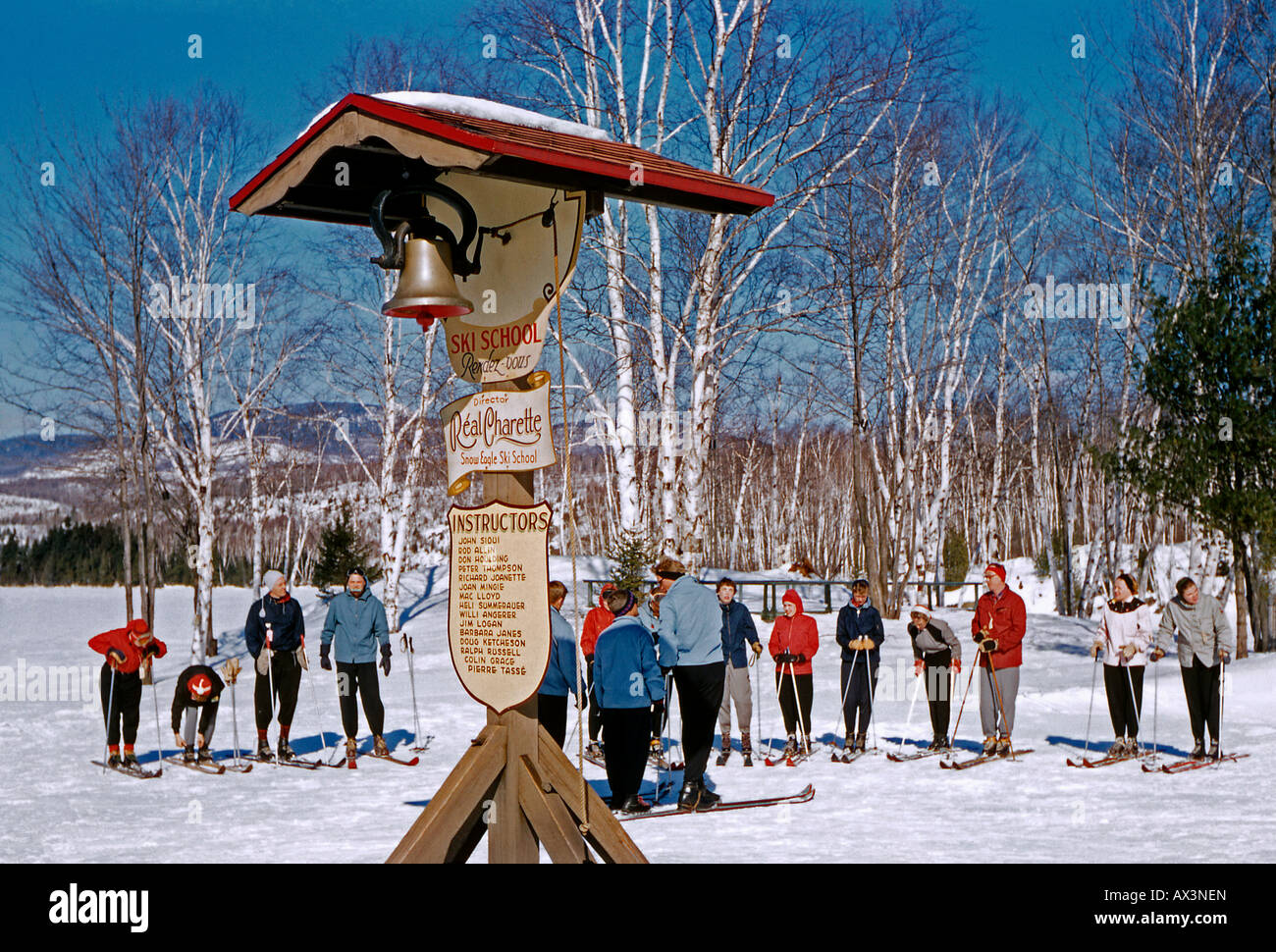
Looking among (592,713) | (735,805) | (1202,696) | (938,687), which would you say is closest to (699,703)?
(735,805)

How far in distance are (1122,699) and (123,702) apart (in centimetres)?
953

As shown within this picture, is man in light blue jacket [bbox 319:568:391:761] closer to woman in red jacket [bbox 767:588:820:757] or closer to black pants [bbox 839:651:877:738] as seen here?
woman in red jacket [bbox 767:588:820:757]

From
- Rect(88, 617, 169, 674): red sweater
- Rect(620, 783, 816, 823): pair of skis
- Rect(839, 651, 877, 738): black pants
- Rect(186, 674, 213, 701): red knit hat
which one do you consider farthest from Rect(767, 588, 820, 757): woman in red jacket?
Rect(88, 617, 169, 674): red sweater

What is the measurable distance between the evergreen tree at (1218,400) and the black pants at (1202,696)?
6.30 m

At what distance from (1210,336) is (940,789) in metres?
10.9

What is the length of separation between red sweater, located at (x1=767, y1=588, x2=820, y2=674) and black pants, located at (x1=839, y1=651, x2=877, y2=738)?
0.41 metres

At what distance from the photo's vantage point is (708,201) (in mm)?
4738

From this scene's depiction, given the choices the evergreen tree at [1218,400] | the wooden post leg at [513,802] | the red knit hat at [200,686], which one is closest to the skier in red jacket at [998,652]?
the evergreen tree at [1218,400]

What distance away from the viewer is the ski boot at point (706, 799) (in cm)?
910

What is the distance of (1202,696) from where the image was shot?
36.3ft

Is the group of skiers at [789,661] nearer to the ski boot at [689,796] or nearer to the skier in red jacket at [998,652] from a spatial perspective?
the skier in red jacket at [998,652]

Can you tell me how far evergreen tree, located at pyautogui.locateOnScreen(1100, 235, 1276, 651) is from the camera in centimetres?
1694
